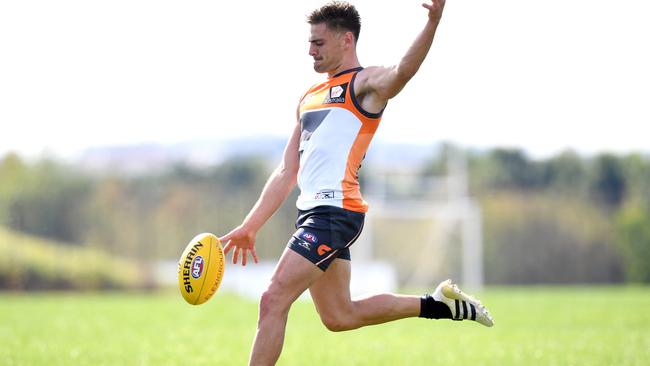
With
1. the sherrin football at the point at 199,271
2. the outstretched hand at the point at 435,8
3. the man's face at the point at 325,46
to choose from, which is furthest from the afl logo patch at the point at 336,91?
the sherrin football at the point at 199,271

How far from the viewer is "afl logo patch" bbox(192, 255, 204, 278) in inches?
218

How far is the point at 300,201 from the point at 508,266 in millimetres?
29237

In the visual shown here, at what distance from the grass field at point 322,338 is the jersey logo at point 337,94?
118 inches

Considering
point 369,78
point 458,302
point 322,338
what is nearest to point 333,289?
point 458,302

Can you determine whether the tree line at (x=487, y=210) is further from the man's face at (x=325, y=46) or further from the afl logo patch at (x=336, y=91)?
the afl logo patch at (x=336, y=91)

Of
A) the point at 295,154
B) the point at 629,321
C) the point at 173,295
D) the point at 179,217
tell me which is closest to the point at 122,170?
the point at 179,217

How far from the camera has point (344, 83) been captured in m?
5.50

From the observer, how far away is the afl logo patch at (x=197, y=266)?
18.2 feet

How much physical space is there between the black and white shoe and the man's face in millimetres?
1701

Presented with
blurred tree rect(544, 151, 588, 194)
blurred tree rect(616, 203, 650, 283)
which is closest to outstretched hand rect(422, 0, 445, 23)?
Result: blurred tree rect(616, 203, 650, 283)

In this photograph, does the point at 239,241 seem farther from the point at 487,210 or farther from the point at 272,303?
the point at 487,210

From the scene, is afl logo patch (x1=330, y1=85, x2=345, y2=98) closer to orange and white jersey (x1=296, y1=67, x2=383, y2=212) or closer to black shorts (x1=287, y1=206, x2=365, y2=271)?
orange and white jersey (x1=296, y1=67, x2=383, y2=212)

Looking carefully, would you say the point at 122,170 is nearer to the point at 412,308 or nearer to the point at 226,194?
the point at 226,194

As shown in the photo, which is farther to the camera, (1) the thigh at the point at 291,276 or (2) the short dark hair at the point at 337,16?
(2) the short dark hair at the point at 337,16
